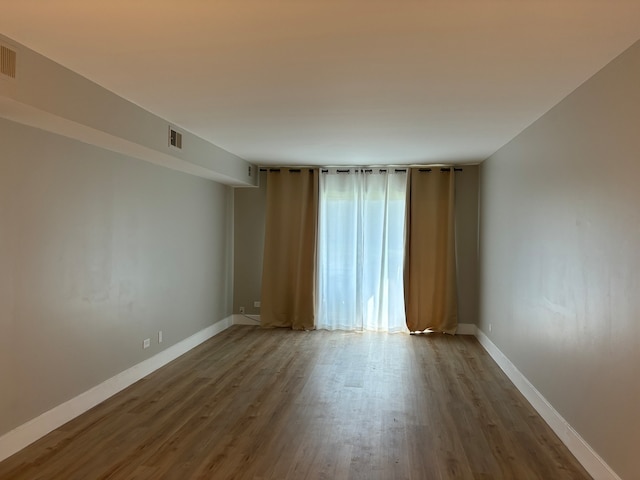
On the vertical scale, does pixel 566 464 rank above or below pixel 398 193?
below

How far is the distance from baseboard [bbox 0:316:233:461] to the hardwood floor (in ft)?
0.22

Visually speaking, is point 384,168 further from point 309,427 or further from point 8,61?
point 8,61

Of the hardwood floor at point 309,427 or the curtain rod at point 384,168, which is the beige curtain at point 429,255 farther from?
the hardwood floor at point 309,427

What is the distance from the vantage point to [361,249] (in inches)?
277

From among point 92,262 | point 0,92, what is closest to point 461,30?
Result: point 0,92

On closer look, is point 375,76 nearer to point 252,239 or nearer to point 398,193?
point 398,193

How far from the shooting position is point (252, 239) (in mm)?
7336

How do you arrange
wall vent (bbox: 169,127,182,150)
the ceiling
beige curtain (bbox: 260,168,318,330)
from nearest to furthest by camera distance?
the ceiling → wall vent (bbox: 169,127,182,150) → beige curtain (bbox: 260,168,318,330)

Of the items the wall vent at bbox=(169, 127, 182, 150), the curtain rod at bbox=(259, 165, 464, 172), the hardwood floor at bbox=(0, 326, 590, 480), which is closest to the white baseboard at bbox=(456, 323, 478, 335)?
the hardwood floor at bbox=(0, 326, 590, 480)

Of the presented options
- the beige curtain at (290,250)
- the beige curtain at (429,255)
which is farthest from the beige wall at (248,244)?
the beige curtain at (429,255)

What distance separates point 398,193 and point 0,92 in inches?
210

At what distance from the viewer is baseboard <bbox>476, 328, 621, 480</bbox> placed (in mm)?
2745

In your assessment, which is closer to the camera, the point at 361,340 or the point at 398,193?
the point at 361,340

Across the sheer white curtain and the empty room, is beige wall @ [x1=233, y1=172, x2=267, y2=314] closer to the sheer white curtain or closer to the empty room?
the sheer white curtain
